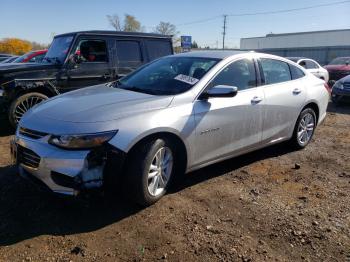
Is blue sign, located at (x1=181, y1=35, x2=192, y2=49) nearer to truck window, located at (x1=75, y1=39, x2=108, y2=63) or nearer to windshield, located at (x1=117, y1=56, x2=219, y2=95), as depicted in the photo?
truck window, located at (x1=75, y1=39, x2=108, y2=63)

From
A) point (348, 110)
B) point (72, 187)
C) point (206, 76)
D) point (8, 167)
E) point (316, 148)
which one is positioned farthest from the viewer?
point (348, 110)

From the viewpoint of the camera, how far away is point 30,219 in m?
3.32

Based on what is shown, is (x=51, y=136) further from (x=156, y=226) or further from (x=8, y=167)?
(x=8, y=167)

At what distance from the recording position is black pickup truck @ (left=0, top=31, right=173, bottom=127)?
6.33m

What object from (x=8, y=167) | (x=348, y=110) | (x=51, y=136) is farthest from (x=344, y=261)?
(x=348, y=110)

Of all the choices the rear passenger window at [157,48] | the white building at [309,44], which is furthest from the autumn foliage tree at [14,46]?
the rear passenger window at [157,48]

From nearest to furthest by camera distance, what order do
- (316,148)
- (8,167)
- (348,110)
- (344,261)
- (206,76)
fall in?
(344,261) → (206,76) → (8,167) → (316,148) → (348,110)

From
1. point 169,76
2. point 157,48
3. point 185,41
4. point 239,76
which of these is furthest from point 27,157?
point 185,41

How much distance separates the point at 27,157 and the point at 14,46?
5179cm

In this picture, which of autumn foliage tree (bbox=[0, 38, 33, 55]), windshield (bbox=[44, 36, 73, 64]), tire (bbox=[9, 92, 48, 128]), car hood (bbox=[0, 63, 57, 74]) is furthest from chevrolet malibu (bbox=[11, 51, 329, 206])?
autumn foliage tree (bbox=[0, 38, 33, 55])

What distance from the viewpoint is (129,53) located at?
7645 millimetres

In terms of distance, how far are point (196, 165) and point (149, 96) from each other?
0.94 meters

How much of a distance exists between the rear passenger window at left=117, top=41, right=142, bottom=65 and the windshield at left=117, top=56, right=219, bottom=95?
2.77 meters

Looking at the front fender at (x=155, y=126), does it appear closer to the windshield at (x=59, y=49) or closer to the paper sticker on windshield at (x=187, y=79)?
the paper sticker on windshield at (x=187, y=79)
